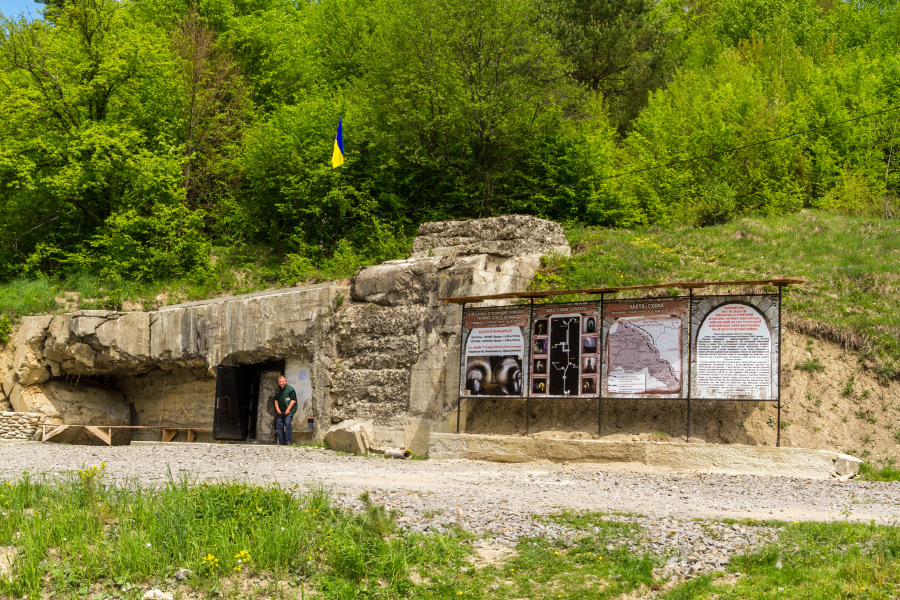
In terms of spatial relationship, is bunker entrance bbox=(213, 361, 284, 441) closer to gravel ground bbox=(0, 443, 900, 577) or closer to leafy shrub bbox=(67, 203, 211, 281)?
gravel ground bbox=(0, 443, 900, 577)

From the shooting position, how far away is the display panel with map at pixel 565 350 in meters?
13.9

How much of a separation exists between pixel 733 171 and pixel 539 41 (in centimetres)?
819

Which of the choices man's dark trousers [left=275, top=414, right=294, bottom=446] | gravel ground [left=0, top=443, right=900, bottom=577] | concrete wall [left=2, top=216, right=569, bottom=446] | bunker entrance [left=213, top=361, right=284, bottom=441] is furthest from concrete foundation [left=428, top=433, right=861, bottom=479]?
bunker entrance [left=213, top=361, right=284, bottom=441]

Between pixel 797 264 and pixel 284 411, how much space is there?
11078mm

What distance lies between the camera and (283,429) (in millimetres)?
17859

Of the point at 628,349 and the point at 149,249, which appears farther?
the point at 149,249

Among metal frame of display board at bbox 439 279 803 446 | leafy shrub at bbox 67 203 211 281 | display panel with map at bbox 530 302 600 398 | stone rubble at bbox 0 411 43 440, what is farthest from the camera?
leafy shrub at bbox 67 203 211 281

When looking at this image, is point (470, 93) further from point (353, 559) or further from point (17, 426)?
point (353, 559)

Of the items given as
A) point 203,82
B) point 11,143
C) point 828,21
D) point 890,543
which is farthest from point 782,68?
point 890,543

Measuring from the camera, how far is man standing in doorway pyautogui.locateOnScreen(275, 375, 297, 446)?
17.7 metres

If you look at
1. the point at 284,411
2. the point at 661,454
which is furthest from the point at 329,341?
the point at 661,454

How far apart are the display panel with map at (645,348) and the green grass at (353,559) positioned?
18.7 ft

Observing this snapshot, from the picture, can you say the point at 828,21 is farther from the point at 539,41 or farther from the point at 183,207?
the point at 183,207

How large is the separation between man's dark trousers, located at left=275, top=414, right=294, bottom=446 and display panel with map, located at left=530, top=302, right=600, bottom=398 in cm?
607
